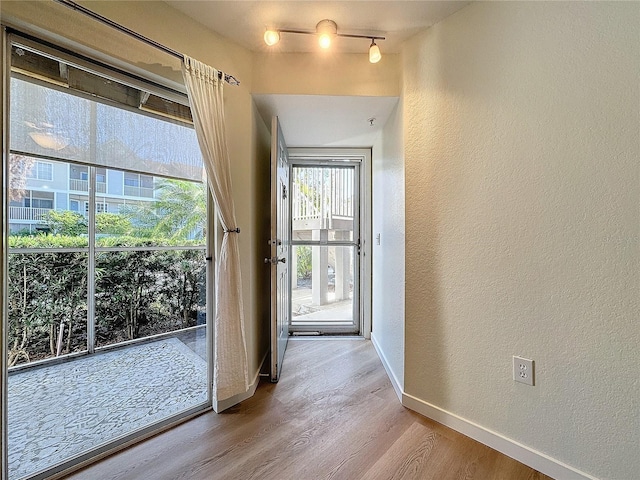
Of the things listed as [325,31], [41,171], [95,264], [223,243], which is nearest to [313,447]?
[223,243]

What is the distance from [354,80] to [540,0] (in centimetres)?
99

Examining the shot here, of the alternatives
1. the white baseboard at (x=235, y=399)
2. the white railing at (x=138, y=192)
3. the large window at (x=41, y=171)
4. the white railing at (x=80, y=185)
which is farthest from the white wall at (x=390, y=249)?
the large window at (x=41, y=171)

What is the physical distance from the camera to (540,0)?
1.21 meters

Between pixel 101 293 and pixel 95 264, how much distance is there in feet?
0.50

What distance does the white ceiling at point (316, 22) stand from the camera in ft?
4.81

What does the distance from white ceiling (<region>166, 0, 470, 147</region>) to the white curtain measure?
34 cm

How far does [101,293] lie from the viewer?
1357mm

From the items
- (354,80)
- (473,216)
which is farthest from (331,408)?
(354,80)

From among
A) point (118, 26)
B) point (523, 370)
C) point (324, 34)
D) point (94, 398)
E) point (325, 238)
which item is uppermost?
point (324, 34)

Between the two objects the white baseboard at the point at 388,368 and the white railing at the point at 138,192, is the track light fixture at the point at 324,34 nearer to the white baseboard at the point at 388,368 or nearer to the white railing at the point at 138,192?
the white railing at the point at 138,192

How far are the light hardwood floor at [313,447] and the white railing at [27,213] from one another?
1.19 m

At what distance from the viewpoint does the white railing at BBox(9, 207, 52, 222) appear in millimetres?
1106

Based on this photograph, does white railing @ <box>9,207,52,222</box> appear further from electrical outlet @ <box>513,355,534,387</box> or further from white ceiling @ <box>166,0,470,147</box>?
electrical outlet @ <box>513,355,534,387</box>

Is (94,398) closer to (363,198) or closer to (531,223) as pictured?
(531,223)
